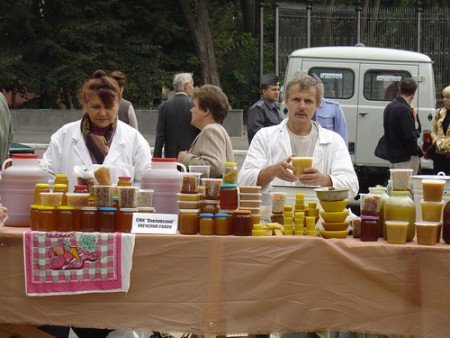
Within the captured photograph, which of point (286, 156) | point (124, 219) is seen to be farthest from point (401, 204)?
point (124, 219)

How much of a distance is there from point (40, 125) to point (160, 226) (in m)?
23.8

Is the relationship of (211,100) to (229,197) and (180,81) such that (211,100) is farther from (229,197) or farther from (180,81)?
(180,81)

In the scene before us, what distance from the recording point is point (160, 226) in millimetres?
5477

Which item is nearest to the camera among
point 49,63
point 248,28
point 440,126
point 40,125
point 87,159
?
point 87,159

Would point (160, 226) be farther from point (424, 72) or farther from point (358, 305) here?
point (424, 72)

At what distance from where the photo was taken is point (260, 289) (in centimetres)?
541

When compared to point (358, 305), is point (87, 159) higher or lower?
higher

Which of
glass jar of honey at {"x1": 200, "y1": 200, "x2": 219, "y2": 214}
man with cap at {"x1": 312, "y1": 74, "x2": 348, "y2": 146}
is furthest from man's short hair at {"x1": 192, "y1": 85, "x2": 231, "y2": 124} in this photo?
man with cap at {"x1": 312, "y1": 74, "x2": 348, "y2": 146}

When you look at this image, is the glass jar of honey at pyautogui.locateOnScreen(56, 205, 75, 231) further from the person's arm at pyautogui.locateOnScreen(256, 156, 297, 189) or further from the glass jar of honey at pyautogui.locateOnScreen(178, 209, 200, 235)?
the person's arm at pyautogui.locateOnScreen(256, 156, 297, 189)

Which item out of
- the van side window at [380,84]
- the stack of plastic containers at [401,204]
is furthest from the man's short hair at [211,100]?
the van side window at [380,84]

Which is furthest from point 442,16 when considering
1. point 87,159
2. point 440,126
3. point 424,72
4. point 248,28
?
point 87,159

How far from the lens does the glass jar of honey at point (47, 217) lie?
542cm

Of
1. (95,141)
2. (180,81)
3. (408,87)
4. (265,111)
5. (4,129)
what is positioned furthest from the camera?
(408,87)

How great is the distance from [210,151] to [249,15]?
29.0 metres
